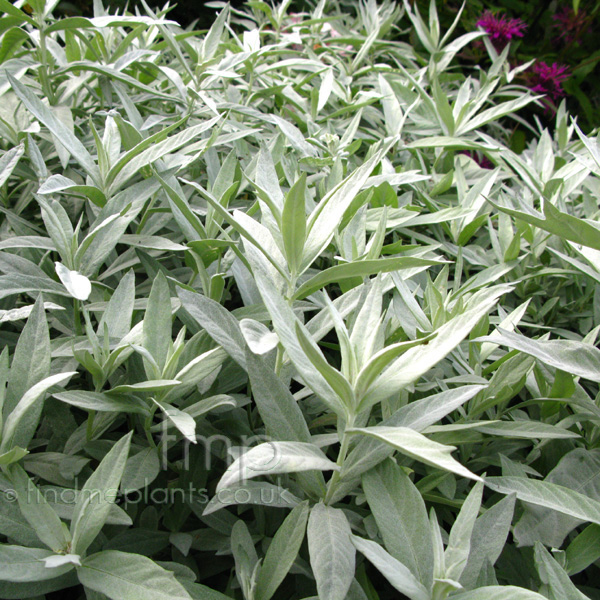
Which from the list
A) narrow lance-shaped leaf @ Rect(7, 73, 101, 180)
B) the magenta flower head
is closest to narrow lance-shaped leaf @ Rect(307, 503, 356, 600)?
narrow lance-shaped leaf @ Rect(7, 73, 101, 180)

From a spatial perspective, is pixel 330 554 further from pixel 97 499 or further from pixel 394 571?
pixel 97 499

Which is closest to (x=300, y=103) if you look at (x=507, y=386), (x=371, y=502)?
(x=507, y=386)

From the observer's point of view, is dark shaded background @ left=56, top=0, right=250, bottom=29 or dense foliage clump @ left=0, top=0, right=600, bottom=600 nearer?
dense foliage clump @ left=0, top=0, right=600, bottom=600

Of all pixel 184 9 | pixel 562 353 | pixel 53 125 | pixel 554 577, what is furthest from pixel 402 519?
pixel 184 9

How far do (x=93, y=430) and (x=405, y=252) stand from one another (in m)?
0.57

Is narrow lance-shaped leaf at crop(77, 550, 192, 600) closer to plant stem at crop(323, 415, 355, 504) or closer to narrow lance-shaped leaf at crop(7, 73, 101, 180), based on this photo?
plant stem at crop(323, 415, 355, 504)

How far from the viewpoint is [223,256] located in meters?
0.93

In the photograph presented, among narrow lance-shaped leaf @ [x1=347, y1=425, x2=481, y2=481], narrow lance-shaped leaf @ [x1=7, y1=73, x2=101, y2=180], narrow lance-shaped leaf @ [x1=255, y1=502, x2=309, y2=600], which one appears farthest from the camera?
narrow lance-shaped leaf @ [x1=7, y1=73, x2=101, y2=180]

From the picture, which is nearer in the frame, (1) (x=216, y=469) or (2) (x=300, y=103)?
(1) (x=216, y=469)

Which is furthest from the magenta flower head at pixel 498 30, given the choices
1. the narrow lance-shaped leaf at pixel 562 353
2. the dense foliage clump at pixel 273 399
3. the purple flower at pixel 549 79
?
the narrow lance-shaped leaf at pixel 562 353

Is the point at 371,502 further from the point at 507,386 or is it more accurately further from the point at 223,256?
the point at 223,256

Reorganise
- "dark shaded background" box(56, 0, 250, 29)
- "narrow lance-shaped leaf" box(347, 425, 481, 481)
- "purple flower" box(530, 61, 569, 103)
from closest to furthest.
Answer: "narrow lance-shaped leaf" box(347, 425, 481, 481), "purple flower" box(530, 61, 569, 103), "dark shaded background" box(56, 0, 250, 29)

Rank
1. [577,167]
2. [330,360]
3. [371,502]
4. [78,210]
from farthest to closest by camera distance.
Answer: [577,167] < [78,210] < [330,360] < [371,502]

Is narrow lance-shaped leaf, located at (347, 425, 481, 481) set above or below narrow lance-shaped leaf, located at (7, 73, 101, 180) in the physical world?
above
